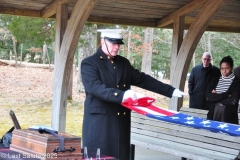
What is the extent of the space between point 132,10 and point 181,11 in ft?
2.68

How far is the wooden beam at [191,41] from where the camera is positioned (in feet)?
25.2

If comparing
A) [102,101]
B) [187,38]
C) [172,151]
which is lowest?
[172,151]

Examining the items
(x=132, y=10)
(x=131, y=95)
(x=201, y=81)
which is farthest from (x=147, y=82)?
(x=132, y=10)

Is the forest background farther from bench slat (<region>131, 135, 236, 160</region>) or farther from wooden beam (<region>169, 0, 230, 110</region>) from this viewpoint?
bench slat (<region>131, 135, 236, 160</region>)

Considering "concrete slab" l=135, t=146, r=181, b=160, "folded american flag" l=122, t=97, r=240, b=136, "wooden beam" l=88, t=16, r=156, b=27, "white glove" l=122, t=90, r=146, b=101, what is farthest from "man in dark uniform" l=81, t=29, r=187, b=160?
"wooden beam" l=88, t=16, r=156, b=27

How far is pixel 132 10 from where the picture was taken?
8.87m

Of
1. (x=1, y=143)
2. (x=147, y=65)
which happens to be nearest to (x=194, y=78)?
(x=1, y=143)

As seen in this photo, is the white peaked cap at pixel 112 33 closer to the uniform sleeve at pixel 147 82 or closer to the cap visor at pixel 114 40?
the cap visor at pixel 114 40

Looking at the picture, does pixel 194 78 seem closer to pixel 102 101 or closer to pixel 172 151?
pixel 172 151

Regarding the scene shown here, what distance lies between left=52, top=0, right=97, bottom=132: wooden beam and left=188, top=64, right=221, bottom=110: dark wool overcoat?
225 centimetres

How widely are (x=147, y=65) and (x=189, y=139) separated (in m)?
16.6

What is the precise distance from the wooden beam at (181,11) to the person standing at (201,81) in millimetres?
784

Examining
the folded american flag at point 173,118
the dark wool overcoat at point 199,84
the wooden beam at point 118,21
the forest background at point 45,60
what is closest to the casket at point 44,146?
the folded american flag at point 173,118

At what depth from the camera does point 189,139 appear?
6.30 meters
